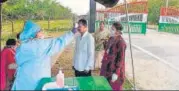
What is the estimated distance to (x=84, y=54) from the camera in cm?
596

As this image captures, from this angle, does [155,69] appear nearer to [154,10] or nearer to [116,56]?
[116,56]

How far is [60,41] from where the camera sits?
464 cm

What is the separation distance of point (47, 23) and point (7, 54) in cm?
1401

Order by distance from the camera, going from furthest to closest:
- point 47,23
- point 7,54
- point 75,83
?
point 47,23, point 7,54, point 75,83

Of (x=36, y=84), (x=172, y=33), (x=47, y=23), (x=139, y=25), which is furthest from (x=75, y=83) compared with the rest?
(x=172, y=33)

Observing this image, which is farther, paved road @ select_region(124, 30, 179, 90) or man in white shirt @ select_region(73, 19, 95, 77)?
paved road @ select_region(124, 30, 179, 90)

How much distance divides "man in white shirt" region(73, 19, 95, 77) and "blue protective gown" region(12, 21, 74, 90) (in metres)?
1.22

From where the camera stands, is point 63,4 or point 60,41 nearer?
point 60,41

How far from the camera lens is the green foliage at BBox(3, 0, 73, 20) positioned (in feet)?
65.8

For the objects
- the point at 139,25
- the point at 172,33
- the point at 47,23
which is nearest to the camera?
the point at 47,23

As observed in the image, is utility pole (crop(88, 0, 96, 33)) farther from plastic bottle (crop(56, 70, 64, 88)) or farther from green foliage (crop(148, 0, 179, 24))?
green foliage (crop(148, 0, 179, 24))

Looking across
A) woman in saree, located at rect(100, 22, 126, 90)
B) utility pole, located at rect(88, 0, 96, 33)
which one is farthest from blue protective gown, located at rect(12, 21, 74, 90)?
utility pole, located at rect(88, 0, 96, 33)

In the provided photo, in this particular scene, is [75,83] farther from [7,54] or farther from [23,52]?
[7,54]

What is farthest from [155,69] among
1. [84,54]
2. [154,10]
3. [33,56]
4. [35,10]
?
[154,10]
